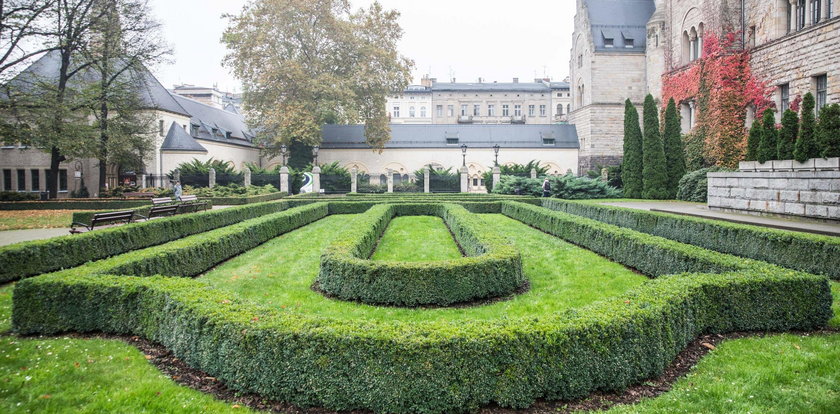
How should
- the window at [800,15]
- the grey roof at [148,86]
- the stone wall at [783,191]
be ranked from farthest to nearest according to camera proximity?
the grey roof at [148,86] → the window at [800,15] → the stone wall at [783,191]

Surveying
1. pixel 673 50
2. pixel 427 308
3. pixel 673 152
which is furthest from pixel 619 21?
pixel 427 308

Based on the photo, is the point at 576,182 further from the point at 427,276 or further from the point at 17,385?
the point at 17,385

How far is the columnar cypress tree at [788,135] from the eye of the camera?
487 inches

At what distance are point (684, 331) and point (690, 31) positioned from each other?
29.5m

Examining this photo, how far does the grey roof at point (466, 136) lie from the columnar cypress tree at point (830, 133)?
28025mm

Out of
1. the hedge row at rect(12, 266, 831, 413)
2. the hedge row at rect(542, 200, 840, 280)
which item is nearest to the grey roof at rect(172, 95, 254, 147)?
the hedge row at rect(542, 200, 840, 280)

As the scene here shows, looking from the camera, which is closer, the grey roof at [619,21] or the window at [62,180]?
the window at [62,180]

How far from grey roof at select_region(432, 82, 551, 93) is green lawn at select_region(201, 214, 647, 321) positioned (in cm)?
5914

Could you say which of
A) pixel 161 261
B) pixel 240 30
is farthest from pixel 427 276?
pixel 240 30

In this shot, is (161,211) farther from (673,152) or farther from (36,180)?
(36,180)

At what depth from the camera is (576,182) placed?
2619cm

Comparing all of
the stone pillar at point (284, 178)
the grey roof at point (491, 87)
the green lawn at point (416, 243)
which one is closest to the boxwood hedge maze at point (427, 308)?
the green lawn at point (416, 243)

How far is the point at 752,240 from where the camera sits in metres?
8.43

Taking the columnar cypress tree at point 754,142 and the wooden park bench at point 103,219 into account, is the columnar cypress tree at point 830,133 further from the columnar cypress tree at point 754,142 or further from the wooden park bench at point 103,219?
the wooden park bench at point 103,219
